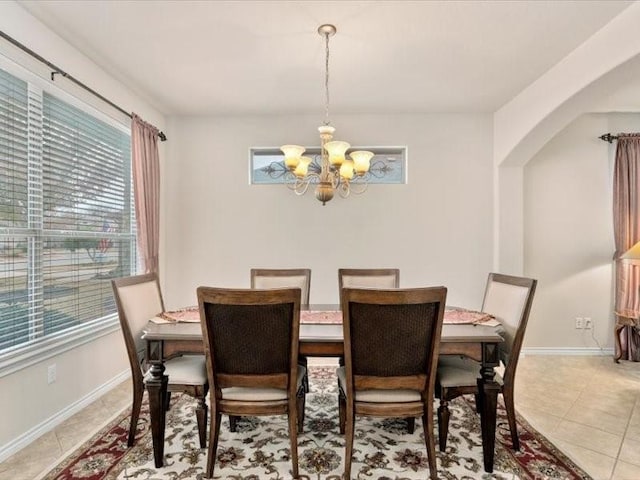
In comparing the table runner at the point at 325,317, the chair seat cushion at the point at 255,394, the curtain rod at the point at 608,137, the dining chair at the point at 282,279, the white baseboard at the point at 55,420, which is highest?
the curtain rod at the point at 608,137

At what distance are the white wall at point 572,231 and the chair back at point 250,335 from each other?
3246 mm

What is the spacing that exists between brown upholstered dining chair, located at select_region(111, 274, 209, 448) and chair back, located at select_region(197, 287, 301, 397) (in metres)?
0.33

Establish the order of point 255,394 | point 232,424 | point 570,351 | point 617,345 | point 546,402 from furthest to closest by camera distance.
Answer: point 570,351, point 617,345, point 546,402, point 232,424, point 255,394

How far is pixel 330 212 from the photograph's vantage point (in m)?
4.06

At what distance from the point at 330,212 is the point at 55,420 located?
2934 mm

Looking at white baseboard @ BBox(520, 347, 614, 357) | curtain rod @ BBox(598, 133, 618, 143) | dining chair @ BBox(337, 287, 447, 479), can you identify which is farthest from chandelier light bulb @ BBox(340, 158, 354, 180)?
curtain rod @ BBox(598, 133, 618, 143)

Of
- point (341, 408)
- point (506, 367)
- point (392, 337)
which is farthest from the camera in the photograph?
point (341, 408)

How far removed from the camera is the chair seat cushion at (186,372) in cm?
211

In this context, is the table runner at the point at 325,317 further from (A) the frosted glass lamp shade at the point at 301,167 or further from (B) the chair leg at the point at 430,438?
(A) the frosted glass lamp shade at the point at 301,167

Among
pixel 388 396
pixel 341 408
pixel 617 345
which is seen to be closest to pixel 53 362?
pixel 341 408

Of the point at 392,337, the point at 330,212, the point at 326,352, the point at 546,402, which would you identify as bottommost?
the point at 546,402

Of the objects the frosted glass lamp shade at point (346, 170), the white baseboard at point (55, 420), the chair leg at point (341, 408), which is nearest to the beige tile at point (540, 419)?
the chair leg at point (341, 408)

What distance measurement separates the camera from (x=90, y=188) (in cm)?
292

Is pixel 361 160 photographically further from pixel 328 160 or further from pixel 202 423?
pixel 202 423
